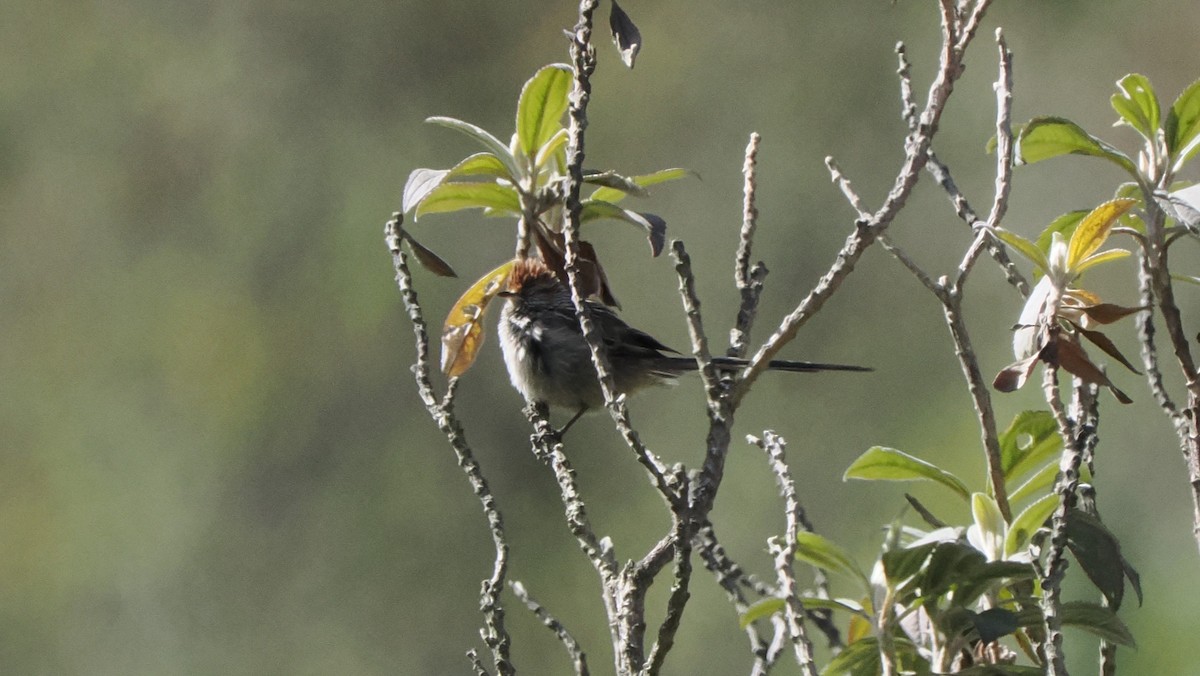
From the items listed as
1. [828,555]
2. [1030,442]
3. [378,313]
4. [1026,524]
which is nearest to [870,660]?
[828,555]

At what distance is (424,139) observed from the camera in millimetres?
9070

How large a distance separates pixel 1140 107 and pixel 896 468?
1.90 ft

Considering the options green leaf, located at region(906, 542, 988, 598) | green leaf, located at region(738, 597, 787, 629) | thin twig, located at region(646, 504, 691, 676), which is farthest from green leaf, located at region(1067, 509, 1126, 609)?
thin twig, located at region(646, 504, 691, 676)

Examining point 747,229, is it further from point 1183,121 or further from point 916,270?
point 1183,121

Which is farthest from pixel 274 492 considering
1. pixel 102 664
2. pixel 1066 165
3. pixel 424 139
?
pixel 1066 165

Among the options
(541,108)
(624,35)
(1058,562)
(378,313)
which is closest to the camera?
(1058,562)

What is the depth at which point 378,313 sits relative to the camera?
8.35 m

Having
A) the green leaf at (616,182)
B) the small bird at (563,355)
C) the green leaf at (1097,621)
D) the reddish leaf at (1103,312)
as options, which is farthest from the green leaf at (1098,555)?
the small bird at (563,355)

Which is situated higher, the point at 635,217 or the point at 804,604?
the point at 635,217

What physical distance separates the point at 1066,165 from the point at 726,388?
6.02 metres

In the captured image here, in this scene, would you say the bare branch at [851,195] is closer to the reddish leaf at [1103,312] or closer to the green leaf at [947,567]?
the reddish leaf at [1103,312]

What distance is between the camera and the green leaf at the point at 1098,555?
1409 millimetres

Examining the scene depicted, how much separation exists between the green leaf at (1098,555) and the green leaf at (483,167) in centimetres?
87

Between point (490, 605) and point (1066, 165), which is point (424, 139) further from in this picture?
point (490, 605)
